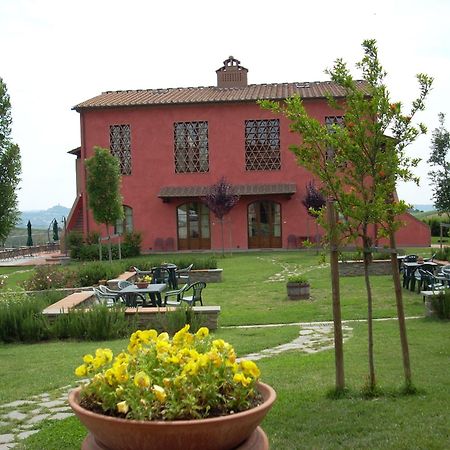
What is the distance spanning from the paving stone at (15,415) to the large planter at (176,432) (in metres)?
2.86

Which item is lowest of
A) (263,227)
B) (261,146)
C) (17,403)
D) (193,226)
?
(17,403)

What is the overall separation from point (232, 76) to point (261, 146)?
16.5 feet

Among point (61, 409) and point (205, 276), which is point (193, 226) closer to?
point (205, 276)

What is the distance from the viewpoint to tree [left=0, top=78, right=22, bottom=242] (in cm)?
1647

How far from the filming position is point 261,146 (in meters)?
29.6

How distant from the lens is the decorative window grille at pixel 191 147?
2977 cm

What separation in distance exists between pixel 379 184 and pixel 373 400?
185 cm

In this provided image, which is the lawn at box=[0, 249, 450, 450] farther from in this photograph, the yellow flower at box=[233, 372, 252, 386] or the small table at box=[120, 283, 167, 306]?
the yellow flower at box=[233, 372, 252, 386]

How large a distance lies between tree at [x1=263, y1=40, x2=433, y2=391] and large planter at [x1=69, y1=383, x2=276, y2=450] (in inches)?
118

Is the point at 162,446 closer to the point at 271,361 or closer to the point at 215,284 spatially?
the point at 271,361

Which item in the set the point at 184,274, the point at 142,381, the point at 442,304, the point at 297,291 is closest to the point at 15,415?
the point at 142,381

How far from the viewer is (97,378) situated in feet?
9.44

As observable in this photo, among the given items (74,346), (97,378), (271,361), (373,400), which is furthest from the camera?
(74,346)

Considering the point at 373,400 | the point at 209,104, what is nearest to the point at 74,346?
the point at 373,400
